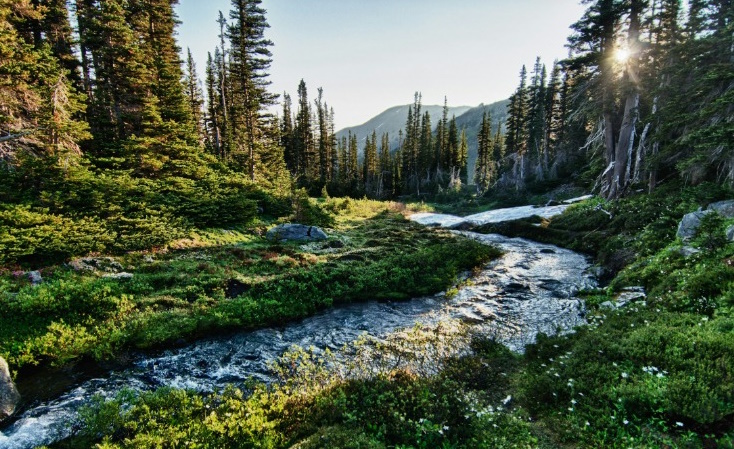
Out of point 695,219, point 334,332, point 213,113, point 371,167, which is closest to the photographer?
point 334,332

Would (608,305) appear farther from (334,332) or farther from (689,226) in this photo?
(334,332)

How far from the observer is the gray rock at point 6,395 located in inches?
282

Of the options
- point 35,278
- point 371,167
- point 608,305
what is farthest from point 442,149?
point 35,278

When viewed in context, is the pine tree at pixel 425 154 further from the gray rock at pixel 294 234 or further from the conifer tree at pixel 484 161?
the gray rock at pixel 294 234

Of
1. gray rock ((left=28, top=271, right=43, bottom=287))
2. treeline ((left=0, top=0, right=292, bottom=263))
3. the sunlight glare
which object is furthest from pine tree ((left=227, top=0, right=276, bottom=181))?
the sunlight glare

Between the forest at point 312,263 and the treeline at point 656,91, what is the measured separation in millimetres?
173

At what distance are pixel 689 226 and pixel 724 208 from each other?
59.9 inches

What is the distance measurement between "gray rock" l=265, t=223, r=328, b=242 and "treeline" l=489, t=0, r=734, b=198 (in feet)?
70.4

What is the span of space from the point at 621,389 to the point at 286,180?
113ft

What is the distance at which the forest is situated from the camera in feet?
19.9

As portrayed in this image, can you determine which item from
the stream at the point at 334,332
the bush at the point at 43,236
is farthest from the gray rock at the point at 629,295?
the bush at the point at 43,236

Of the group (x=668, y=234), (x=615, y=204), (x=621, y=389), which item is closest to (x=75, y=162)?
(x=621, y=389)

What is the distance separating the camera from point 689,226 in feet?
40.2

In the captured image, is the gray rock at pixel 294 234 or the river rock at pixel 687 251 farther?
the gray rock at pixel 294 234
